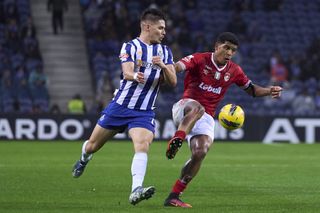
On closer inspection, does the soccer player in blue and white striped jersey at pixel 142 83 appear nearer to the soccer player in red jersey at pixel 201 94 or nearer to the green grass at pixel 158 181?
the soccer player in red jersey at pixel 201 94

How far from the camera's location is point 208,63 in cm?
1064

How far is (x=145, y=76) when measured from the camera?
962 cm

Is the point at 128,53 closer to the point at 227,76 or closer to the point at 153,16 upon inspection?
the point at 153,16

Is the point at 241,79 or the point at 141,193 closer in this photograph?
the point at 141,193

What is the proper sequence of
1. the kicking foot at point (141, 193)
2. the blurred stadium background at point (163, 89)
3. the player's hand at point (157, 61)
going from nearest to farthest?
1. the kicking foot at point (141, 193)
2. the player's hand at point (157, 61)
3. the blurred stadium background at point (163, 89)

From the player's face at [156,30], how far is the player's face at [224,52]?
3.54 feet

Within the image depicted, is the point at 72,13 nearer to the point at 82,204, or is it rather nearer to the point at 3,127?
the point at 3,127

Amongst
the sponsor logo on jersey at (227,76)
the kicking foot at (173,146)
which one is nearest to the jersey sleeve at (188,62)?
the sponsor logo on jersey at (227,76)

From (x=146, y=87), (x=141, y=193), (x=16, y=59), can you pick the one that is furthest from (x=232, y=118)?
(x=16, y=59)

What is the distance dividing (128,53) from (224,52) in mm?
1493

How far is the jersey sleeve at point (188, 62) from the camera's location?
1034 centimetres

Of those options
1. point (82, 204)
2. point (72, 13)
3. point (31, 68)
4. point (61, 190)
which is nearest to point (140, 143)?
point (82, 204)

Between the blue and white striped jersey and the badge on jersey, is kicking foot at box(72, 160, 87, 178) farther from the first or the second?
the badge on jersey

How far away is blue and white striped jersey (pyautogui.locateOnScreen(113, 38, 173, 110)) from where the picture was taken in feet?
31.3
